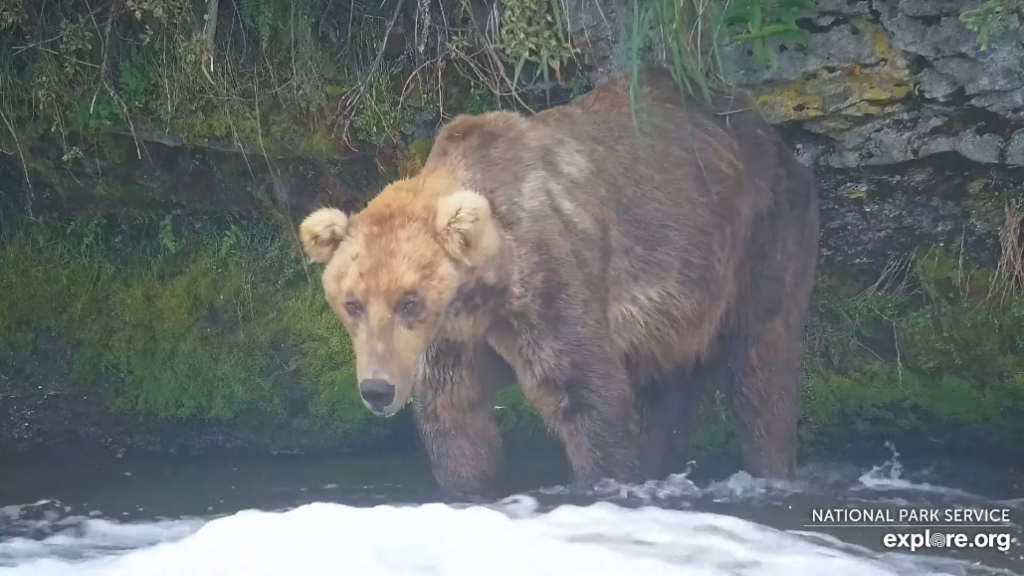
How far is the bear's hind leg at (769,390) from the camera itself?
4.98m

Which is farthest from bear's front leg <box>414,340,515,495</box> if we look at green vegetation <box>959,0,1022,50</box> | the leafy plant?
green vegetation <box>959,0,1022,50</box>

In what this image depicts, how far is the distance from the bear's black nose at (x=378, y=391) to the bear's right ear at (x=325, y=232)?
0.57m

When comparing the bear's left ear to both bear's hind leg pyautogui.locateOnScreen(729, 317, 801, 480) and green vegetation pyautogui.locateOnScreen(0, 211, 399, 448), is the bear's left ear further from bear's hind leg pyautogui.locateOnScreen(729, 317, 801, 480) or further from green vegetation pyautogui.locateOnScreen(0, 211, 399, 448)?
bear's hind leg pyautogui.locateOnScreen(729, 317, 801, 480)

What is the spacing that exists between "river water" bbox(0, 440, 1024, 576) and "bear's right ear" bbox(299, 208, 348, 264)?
957 millimetres

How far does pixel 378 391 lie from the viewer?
3.92 meters

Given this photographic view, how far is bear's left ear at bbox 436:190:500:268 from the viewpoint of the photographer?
4.10 metres

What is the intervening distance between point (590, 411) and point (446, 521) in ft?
2.12

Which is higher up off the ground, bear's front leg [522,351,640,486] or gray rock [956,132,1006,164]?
gray rock [956,132,1006,164]

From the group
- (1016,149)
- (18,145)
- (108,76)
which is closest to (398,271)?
(108,76)

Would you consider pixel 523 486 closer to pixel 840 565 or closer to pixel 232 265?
pixel 840 565

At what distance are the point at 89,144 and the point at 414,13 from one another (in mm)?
1529

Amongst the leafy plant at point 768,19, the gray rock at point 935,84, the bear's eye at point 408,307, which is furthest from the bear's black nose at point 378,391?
the gray rock at point 935,84

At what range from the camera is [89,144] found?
5.24 m

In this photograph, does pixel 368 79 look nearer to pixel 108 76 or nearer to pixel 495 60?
pixel 495 60
